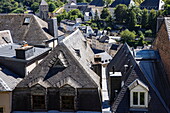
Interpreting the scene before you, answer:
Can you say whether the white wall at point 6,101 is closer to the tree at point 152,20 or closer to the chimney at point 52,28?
the chimney at point 52,28

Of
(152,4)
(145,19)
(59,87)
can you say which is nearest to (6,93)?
(59,87)

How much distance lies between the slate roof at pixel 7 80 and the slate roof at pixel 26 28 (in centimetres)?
1305

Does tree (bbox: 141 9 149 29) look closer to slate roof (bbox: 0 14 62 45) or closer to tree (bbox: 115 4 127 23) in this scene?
tree (bbox: 115 4 127 23)

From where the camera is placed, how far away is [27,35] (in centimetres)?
3572

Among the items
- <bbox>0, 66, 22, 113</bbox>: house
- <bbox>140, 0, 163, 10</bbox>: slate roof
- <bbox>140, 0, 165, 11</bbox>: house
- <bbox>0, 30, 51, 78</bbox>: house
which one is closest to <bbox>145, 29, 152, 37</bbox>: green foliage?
<bbox>140, 0, 165, 11</bbox>: house

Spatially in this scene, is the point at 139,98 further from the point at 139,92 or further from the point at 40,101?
the point at 40,101

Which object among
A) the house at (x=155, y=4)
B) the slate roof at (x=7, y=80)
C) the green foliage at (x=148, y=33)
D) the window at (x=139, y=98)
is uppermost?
the house at (x=155, y=4)

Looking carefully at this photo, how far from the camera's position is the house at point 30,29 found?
1384 inches

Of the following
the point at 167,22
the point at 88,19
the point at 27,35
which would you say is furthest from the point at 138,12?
the point at 167,22

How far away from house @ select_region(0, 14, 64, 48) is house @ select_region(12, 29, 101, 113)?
587 inches

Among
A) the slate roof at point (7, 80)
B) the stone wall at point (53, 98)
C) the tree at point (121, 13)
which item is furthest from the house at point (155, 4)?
the stone wall at point (53, 98)

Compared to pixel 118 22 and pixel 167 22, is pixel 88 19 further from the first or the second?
pixel 167 22

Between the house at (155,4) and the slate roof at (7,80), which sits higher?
the house at (155,4)

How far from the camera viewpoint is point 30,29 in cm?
3647
